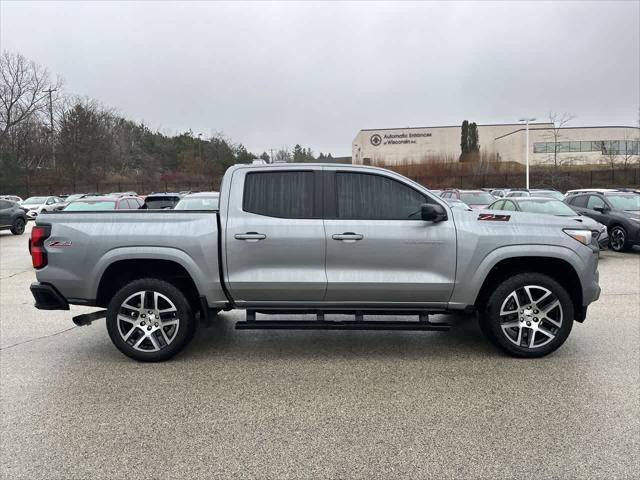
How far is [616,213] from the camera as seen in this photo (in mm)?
12961

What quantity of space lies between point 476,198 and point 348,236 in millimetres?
15424

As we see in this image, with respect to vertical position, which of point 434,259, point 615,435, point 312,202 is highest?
point 312,202

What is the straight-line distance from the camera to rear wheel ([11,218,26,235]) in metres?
19.4

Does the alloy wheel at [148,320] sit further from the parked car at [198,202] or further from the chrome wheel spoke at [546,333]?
the parked car at [198,202]

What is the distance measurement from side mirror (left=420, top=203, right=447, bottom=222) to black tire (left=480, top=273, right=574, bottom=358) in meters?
0.92

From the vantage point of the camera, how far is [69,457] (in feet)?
10.5

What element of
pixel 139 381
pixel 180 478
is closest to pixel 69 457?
pixel 180 478

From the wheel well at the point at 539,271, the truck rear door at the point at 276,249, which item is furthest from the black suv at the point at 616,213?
the truck rear door at the point at 276,249

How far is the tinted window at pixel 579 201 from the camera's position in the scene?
14370 mm

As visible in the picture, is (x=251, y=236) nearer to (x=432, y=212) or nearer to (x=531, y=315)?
(x=432, y=212)

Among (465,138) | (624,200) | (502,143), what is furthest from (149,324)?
(502,143)

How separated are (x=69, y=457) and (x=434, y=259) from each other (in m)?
3.40

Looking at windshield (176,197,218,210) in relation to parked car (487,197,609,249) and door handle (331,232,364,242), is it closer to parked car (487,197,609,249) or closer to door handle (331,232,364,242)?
door handle (331,232,364,242)

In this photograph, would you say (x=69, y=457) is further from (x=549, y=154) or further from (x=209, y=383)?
(x=549, y=154)
